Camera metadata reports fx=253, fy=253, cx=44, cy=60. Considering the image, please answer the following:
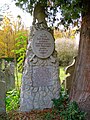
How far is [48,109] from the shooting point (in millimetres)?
6262

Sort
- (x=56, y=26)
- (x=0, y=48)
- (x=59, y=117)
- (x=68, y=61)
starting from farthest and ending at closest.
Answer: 1. (x=68, y=61)
2. (x=0, y=48)
3. (x=56, y=26)
4. (x=59, y=117)

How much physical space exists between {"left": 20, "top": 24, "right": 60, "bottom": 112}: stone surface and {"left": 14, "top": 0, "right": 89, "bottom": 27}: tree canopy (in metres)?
0.48

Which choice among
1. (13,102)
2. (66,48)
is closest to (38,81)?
(13,102)

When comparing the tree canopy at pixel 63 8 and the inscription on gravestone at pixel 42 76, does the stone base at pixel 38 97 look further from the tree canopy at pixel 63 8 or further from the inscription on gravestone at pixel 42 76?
the tree canopy at pixel 63 8

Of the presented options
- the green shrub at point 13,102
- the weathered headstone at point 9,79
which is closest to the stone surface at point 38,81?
the green shrub at point 13,102

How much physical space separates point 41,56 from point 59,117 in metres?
1.61

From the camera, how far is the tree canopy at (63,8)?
452cm

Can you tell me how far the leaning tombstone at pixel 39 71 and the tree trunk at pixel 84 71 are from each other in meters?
0.93

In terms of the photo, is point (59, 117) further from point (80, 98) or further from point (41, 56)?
point (41, 56)

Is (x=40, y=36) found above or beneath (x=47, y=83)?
above

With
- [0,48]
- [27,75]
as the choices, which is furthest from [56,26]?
[0,48]

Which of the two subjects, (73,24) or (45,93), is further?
(45,93)

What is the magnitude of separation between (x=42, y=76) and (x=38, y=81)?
0.53ft

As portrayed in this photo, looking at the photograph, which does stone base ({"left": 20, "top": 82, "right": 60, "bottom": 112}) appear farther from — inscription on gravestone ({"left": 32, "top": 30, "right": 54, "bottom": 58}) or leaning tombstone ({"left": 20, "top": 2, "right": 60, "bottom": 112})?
inscription on gravestone ({"left": 32, "top": 30, "right": 54, "bottom": 58})
